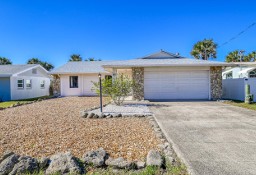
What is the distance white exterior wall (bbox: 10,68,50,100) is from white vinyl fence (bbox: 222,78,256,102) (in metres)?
20.3

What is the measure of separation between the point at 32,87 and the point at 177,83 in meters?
16.7

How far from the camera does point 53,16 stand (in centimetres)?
1548

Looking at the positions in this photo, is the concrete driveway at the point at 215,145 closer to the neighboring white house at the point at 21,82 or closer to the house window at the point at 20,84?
the neighboring white house at the point at 21,82

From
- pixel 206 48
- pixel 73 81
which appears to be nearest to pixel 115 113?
pixel 73 81

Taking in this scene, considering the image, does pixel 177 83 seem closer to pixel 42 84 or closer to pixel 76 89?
pixel 76 89

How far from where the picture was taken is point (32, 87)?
848 inches

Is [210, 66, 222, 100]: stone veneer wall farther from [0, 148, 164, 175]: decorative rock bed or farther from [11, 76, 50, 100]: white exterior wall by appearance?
[11, 76, 50, 100]: white exterior wall

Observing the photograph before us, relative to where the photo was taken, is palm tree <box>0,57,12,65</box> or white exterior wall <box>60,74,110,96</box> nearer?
white exterior wall <box>60,74,110,96</box>

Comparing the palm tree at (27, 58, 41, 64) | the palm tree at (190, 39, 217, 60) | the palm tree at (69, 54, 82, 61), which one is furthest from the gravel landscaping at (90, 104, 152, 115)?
the palm tree at (27, 58, 41, 64)

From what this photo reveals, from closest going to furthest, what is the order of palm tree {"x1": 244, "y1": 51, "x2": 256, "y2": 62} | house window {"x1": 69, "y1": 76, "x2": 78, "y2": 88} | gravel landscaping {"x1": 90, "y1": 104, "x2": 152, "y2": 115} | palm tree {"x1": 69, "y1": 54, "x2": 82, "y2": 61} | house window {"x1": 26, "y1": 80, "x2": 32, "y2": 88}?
gravel landscaping {"x1": 90, "y1": 104, "x2": 152, "y2": 115} < house window {"x1": 26, "y1": 80, "x2": 32, "y2": 88} < house window {"x1": 69, "y1": 76, "x2": 78, "y2": 88} < palm tree {"x1": 244, "y1": 51, "x2": 256, "y2": 62} < palm tree {"x1": 69, "y1": 54, "x2": 82, "y2": 61}

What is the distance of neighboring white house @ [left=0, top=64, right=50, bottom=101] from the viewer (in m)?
18.2

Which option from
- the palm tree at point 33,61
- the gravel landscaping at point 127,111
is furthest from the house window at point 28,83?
the palm tree at point 33,61

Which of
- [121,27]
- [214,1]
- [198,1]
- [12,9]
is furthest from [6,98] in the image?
[214,1]

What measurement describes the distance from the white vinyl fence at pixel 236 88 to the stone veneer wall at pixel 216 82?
58.9 inches
